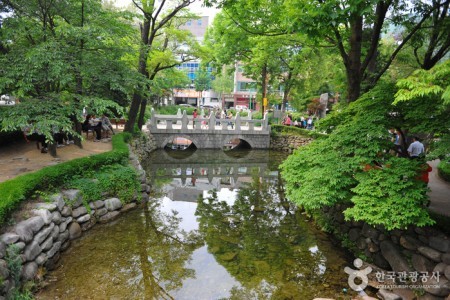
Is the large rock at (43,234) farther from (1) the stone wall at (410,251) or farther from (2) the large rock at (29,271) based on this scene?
(1) the stone wall at (410,251)

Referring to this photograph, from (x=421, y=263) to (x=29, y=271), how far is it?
778 cm

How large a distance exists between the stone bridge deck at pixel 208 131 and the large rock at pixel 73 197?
15.7m

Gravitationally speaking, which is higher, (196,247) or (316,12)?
(316,12)

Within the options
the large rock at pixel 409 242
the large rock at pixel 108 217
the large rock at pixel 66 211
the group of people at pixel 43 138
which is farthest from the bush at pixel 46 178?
the large rock at pixel 409 242

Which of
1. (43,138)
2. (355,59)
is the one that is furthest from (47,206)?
(355,59)

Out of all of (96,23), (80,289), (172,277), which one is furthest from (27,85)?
(172,277)

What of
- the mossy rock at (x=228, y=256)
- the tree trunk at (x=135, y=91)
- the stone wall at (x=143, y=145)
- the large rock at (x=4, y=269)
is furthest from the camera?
the stone wall at (x=143, y=145)

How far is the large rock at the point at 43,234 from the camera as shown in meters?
6.61

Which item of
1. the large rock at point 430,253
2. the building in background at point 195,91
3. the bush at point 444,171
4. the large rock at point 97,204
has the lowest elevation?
the large rock at point 97,204

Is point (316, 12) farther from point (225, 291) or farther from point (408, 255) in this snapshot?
point (225, 291)

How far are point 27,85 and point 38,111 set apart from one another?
0.69 metres

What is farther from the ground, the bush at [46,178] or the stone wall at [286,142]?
the bush at [46,178]

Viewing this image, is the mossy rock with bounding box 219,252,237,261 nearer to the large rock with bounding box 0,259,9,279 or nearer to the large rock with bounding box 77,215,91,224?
the large rock with bounding box 77,215,91,224

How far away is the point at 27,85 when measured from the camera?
7.97 meters
